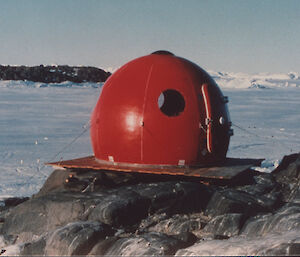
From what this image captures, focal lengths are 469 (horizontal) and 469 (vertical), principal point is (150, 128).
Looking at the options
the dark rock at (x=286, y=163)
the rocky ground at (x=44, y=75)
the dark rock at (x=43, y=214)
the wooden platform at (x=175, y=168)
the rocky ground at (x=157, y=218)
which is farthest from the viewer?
the rocky ground at (x=44, y=75)

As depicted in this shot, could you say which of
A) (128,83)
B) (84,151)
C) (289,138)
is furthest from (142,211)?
(289,138)

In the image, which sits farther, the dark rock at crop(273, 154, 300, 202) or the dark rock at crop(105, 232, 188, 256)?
the dark rock at crop(273, 154, 300, 202)

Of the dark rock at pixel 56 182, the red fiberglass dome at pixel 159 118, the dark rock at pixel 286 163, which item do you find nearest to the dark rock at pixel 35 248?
the red fiberglass dome at pixel 159 118

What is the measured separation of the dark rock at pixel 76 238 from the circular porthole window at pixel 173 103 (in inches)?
149

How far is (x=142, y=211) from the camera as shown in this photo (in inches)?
314

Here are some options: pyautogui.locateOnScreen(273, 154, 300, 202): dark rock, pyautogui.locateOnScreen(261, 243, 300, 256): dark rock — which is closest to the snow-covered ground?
pyautogui.locateOnScreen(273, 154, 300, 202): dark rock

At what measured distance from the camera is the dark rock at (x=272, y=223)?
659cm

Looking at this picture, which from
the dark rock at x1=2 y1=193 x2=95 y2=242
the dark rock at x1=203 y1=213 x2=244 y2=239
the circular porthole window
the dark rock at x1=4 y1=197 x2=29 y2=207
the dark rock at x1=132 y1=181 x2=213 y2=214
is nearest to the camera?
the dark rock at x1=203 y1=213 x2=244 y2=239

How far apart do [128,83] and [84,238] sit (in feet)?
13.9

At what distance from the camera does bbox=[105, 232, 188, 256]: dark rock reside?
19.2 ft

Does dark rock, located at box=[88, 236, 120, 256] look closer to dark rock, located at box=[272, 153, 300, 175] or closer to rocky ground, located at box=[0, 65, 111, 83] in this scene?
dark rock, located at box=[272, 153, 300, 175]

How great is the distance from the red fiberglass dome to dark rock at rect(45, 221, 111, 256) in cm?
294

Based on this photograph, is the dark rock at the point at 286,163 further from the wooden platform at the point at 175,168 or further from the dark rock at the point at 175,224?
the dark rock at the point at 175,224

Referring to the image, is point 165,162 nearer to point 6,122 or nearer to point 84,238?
point 84,238
